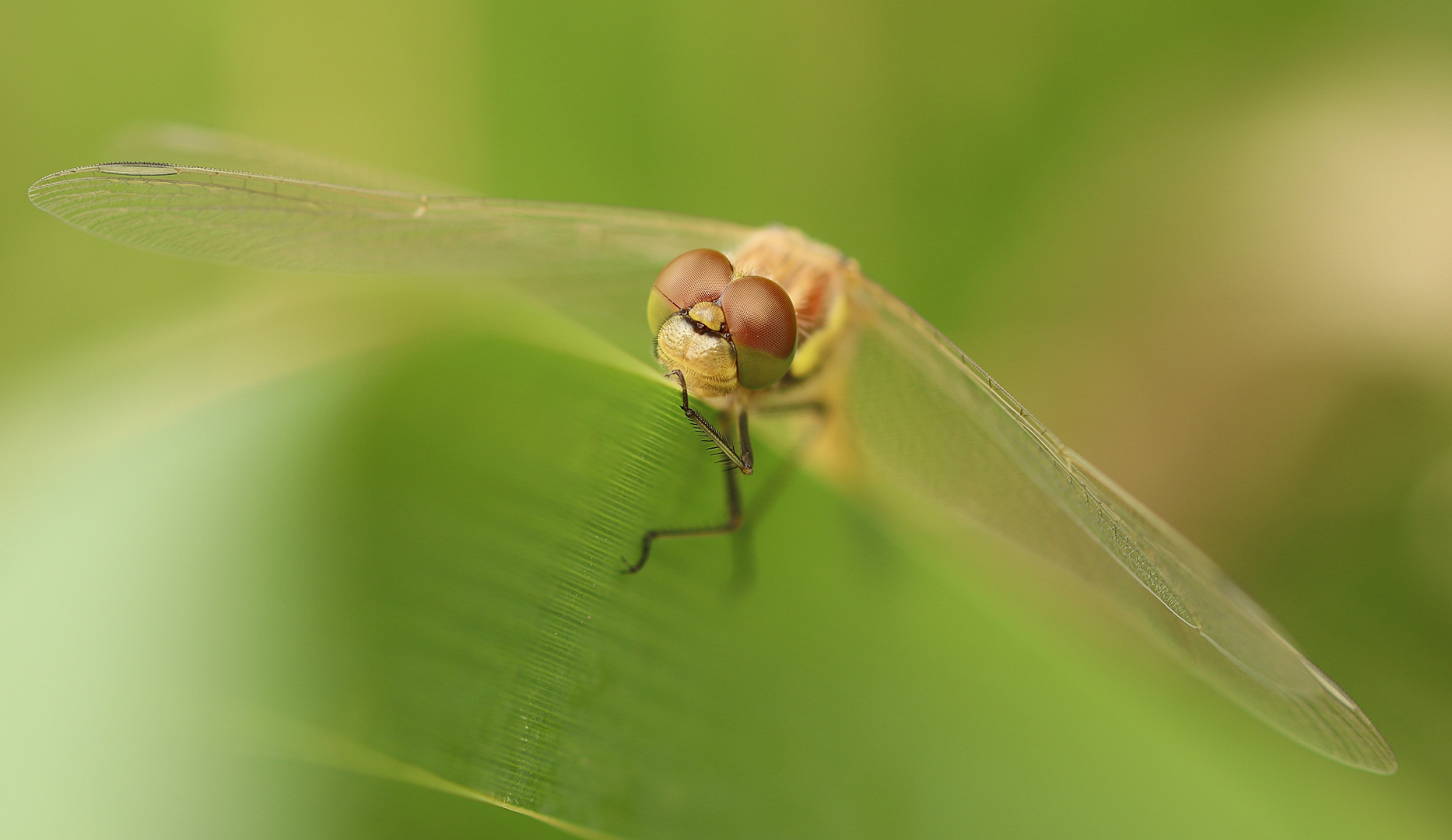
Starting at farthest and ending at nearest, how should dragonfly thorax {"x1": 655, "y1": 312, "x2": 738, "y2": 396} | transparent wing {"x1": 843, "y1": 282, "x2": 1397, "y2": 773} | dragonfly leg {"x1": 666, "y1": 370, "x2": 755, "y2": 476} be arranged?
dragonfly thorax {"x1": 655, "y1": 312, "x2": 738, "y2": 396} < transparent wing {"x1": 843, "y1": 282, "x2": 1397, "y2": 773} < dragonfly leg {"x1": 666, "y1": 370, "x2": 755, "y2": 476}

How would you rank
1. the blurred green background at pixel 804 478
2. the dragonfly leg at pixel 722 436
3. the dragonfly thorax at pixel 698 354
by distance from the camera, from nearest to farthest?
the blurred green background at pixel 804 478 → the dragonfly leg at pixel 722 436 → the dragonfly thorax at pixel 698 354

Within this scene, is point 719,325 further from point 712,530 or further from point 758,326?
point 712,530

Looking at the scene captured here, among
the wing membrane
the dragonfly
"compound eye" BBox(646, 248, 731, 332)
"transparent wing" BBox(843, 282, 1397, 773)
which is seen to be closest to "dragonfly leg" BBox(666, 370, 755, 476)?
the dragonfly

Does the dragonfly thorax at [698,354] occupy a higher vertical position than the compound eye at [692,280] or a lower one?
lower

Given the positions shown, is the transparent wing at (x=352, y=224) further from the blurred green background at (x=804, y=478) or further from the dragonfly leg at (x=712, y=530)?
the dragonfly leg at (x=712, y=530)

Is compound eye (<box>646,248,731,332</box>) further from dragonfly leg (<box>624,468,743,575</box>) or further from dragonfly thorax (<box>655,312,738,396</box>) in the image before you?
dragonfly leg (<box>624,468,743,575</box>)

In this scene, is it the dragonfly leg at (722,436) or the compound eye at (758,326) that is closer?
the dragonfly leg at (722,436)

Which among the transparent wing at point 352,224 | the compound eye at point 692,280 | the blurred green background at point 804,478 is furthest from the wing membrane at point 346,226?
the compound eye at point 692,280
